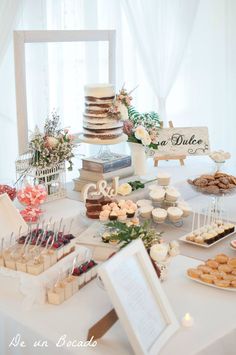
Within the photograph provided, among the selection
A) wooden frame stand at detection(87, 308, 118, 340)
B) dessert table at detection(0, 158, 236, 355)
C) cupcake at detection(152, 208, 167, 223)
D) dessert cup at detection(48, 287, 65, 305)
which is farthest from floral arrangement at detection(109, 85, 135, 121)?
wooden frame stand at detection(87, 308, 118, 340)

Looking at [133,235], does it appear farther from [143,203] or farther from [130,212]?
[143,203]

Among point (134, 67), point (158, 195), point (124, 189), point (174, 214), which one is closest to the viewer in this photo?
point (174, 214)

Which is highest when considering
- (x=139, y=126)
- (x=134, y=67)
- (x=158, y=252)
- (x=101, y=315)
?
(x=134, y=67)

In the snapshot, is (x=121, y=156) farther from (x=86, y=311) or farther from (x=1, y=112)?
(x=86, y=311)

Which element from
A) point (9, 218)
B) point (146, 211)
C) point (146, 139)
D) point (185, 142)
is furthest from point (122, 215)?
point (185, 142)

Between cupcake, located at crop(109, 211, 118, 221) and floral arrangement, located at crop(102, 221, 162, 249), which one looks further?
cupcake, located at crop(109, 211, 118, 221)

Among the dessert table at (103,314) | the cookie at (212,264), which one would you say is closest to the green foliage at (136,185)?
A: the dessert table at (103,314)

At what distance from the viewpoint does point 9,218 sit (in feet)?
6.69

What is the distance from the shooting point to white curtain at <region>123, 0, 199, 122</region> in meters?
3.52

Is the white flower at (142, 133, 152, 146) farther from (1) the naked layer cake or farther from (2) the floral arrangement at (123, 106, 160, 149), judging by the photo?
(1) the naked layer cake

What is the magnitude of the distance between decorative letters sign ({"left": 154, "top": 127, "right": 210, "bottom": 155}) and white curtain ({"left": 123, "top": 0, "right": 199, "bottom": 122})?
824 millimetres

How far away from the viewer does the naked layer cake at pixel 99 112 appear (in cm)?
248

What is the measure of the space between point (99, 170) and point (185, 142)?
52 cm

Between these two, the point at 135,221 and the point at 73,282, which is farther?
the point at 135,221
